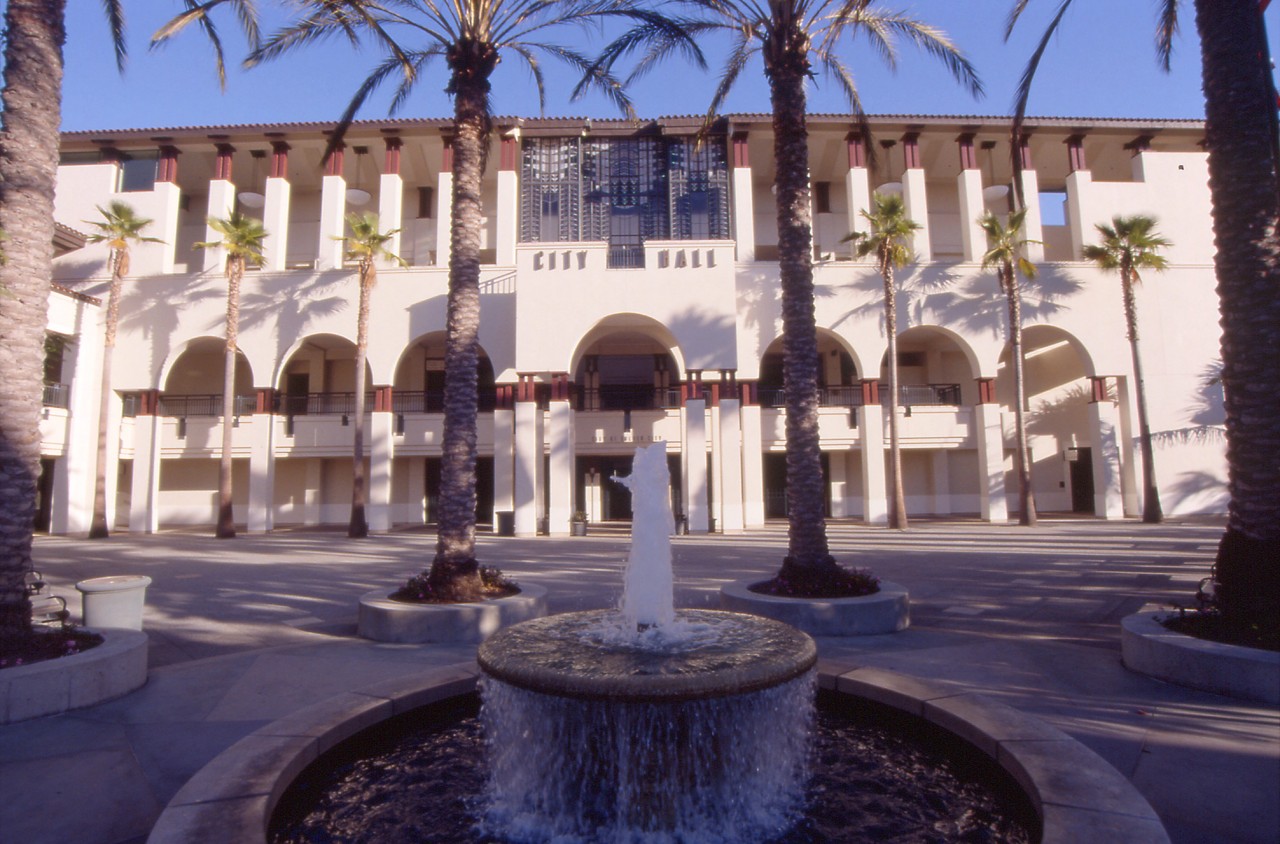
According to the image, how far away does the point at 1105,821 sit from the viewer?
9.79 feet

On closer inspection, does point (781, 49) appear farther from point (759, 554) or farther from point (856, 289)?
point (856, 289)

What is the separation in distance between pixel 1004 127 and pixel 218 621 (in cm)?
2863

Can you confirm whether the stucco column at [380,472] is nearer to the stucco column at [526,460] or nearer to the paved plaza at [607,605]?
the stucco column at [526,460]

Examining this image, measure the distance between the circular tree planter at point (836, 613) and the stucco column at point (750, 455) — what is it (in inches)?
587

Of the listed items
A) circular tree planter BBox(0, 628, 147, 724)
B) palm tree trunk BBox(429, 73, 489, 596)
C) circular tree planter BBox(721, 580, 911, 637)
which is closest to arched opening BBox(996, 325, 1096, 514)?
circular tree planter BBox(721, 580, 911, 637)

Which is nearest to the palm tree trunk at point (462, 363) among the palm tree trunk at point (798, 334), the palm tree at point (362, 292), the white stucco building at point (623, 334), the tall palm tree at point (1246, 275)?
the palm tree trunk at point (798, 334)

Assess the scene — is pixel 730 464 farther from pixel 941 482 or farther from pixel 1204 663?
pixel 1204 663

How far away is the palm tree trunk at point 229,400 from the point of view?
22.3 metres

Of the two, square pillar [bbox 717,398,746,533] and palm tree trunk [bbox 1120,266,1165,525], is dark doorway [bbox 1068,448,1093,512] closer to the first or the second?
palm tree trunk [bbox 1120,266,1165,525]

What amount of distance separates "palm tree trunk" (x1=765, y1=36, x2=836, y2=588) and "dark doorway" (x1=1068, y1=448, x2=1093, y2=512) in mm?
24072

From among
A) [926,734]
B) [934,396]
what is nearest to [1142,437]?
[934,396]

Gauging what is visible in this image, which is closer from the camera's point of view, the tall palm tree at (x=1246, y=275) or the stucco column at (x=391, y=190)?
the tall palm tree at (x=1246, y=275)

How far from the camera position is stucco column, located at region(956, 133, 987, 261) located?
1003 inches

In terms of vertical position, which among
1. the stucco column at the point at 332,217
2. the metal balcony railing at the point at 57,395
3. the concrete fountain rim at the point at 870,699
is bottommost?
the concrete fountain rim at the point at 870,699
